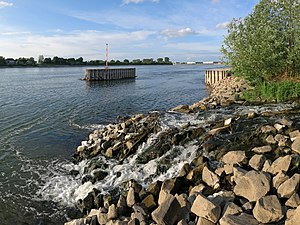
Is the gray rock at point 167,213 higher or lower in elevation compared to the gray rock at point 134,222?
higher

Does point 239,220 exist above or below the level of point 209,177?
below

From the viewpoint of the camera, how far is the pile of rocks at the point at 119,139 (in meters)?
14.3

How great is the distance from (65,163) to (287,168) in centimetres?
1042

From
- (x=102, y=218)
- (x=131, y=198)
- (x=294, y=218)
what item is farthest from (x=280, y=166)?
(x=102, y=218)

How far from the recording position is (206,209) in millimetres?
7070

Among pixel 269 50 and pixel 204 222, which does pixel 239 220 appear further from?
pixel 269 50

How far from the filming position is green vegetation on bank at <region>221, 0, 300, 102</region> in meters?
22.3

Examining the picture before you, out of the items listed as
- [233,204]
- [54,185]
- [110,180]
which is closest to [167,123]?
[110,180]

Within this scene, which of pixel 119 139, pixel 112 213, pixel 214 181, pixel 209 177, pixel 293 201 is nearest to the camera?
pixel 293 201

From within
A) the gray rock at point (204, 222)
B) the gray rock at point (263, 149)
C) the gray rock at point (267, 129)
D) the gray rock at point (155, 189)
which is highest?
the gray rock at point (267, 129)

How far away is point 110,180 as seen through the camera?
11.9 meters

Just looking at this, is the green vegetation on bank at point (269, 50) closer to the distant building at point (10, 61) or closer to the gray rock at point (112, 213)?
the gray rock at point (112, 213)

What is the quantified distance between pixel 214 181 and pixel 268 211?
2395mm

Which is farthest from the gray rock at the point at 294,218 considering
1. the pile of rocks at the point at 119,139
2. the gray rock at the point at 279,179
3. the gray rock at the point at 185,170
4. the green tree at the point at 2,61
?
the green tree at the point at 2,61
